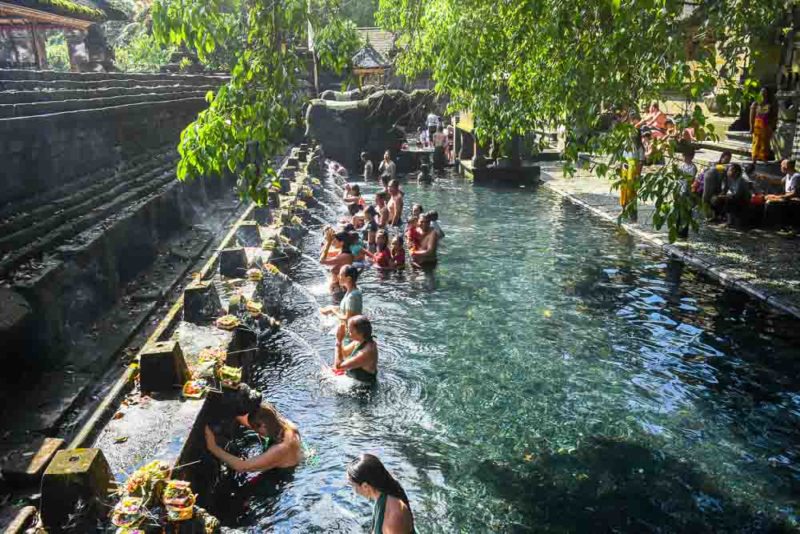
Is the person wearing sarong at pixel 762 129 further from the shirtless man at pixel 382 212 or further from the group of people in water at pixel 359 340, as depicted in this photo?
the shirtless man at pixel 382 212

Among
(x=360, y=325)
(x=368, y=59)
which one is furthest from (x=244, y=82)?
(x=368, y=59)

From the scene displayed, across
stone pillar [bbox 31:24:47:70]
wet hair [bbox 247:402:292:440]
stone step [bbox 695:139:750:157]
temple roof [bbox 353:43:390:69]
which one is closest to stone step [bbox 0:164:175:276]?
wet hair [bbox 247:402:292:440]

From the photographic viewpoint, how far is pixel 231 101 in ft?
18.8

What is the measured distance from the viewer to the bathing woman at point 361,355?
27.9 ft

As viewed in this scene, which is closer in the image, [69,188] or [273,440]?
[273,440]

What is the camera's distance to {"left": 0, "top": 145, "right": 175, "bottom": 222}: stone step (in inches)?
371

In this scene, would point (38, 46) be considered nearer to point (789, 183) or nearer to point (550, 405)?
point (550, 405)

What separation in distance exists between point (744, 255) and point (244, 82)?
12.2 m

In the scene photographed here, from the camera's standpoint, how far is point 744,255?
13.8 meters

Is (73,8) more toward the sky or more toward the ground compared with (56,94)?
more toward the sky

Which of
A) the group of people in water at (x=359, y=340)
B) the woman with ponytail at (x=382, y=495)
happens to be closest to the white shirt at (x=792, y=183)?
the group of people in water at (x=359, y=340)

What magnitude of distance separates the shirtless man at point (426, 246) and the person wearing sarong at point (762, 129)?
430 inches

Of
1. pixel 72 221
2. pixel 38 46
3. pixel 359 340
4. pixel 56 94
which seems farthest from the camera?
pixel 38 46

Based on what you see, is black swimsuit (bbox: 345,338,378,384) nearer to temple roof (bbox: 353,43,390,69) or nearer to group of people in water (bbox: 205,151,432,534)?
group of people in water (bbox: 205,151,432,534)
